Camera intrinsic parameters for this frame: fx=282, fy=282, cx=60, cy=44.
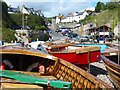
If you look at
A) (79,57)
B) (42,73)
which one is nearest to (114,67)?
(42,73)

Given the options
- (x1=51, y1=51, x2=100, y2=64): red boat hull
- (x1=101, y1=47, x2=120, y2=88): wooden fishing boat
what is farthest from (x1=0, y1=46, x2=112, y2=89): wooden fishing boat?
(x1=51, y1=51, x2=100, y2=64): red boat hull

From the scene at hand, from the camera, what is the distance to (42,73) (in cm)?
793

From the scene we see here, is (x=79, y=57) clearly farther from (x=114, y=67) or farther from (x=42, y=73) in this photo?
(x=42, y=73)

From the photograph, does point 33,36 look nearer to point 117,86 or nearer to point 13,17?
point 13,17

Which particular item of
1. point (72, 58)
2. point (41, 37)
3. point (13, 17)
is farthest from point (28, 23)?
point (72, 58)

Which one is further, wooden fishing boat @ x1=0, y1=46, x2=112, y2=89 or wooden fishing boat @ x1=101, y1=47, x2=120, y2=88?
wooden fishing boat @ x1=101, y1=47, x2=120, y2=88

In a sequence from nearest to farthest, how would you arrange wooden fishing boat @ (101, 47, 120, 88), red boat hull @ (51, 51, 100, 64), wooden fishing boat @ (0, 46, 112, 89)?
wooden fishing boat @ (0, 46, 112, 89), wooden fishing boat @ (101, 47, 120, 88), red boat hull @ (51, 51, 100, 64)

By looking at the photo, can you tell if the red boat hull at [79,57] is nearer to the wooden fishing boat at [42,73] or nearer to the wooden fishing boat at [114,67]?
the wooden fishing boat at [114,67]

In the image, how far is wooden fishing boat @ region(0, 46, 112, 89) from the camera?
6.43m

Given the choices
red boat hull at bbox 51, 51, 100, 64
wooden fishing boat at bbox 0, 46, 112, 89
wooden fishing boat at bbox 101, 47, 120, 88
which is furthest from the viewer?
red boat hull at bbox 51, 51, 100, 64

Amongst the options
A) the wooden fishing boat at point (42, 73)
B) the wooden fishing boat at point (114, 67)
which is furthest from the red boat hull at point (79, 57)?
the wooden fishing boat at point (42, 73)

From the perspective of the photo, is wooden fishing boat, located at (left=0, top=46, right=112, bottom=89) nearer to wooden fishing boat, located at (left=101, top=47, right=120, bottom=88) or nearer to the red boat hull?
wooden fishing boat, located at (left=101, top=47, right=120, bottom=88)

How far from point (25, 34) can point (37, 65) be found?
45240 millimetres

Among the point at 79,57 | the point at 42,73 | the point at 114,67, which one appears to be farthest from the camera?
the point at 79,57
